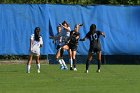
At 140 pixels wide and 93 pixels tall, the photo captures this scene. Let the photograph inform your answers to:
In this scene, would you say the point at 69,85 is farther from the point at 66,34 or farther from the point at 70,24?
the point at 70,24

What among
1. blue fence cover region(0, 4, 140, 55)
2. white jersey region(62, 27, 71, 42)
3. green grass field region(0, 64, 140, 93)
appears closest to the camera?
green grass field region(0, 64, 140, 93)

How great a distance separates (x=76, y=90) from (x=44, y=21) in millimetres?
17107

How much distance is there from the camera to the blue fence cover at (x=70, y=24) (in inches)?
1297

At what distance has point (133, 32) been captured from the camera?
3372 cm

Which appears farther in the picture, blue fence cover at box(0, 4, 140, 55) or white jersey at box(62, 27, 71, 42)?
blue fence cover at box(0, 4, 140, 55)

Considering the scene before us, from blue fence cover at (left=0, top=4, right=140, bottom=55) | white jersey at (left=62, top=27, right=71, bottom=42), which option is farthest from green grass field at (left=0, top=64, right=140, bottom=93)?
blue fence cover at (left=0, top=4, right=140, bottom=55)

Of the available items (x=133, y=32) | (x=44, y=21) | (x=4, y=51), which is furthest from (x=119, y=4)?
(x=4, y=51)

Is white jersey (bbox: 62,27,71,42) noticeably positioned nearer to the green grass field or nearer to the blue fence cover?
the blue fence cover

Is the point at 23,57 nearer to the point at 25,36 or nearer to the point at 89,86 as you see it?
the point at 25,36

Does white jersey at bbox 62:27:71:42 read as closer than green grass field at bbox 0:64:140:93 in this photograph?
No

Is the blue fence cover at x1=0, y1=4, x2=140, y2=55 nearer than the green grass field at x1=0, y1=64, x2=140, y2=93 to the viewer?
No

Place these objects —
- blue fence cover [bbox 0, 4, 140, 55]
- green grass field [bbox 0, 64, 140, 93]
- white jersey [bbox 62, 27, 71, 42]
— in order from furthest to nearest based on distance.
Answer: blue fence cover [bbox 0, 4, 140, 55] < white jersey [bbox 62, 27, 71, 42] < green grass field [bbox 0, 64, 140, 93]

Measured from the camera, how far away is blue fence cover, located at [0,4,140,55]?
32.9 m

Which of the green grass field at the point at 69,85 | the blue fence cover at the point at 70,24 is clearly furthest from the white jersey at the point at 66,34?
the green grass field at the point at 69,85
